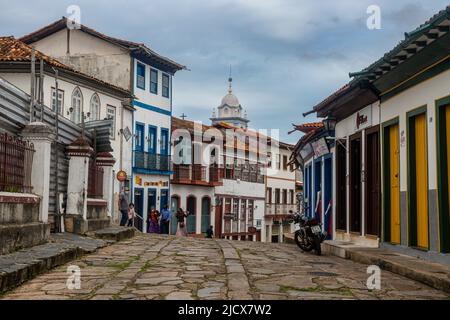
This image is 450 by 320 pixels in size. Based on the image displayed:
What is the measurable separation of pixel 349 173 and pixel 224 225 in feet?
107

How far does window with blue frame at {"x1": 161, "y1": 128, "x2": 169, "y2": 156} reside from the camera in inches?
1545

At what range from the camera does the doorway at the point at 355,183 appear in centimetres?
1550

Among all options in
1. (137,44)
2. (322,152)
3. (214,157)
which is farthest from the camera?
(214,157)

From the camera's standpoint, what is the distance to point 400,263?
9.76 meters

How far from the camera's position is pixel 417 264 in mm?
9688

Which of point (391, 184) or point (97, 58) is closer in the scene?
point (391, 184)

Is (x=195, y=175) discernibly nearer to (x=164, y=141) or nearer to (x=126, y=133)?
(x=164, y=141)

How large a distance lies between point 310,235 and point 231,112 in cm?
11075

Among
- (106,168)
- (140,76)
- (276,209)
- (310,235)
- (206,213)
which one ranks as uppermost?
Result: (140,76)

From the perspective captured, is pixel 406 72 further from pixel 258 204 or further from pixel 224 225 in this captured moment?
pixel 258 204

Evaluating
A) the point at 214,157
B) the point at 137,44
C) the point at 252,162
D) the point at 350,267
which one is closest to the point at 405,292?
the point at 350,267

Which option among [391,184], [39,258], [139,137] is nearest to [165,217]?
[139,137]

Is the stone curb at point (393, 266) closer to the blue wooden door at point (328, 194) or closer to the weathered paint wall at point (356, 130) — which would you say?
the weathered paint wall at point (356, 130)
